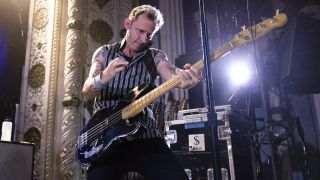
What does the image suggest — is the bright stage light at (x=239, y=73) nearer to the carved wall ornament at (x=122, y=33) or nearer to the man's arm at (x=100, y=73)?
the carved wall ornament at (x=122, y=33)

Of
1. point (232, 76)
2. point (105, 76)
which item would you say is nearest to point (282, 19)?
point (105, 76)

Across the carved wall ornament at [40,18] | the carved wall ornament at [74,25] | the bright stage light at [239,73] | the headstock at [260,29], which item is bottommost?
the headstock at [260,29]

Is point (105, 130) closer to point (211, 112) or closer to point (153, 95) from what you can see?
point (153, 95)

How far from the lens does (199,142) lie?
328cm

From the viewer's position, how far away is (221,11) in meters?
4.91

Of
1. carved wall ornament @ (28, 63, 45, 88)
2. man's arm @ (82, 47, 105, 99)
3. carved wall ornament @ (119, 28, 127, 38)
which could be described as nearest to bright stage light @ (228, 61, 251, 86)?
carved wall ornament @ (119, 28, 127, 38)

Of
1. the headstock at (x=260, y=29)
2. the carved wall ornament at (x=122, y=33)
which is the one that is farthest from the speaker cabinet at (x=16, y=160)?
the headstock at (x=260, y=29)

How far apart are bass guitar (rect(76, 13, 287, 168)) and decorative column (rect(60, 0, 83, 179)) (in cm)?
176

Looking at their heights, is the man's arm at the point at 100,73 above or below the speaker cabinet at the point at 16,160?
above

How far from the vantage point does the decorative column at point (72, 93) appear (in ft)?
12.6

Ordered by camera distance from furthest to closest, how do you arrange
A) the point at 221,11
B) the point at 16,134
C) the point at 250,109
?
the point at 221,11 → the point at 16,134 → the point at 250,109

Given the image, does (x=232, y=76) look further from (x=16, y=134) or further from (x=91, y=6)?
(x=16, y=134)

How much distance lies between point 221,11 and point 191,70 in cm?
303

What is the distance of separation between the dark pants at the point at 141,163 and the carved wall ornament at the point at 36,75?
2.50 metres
